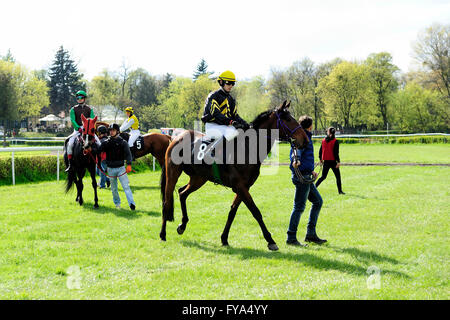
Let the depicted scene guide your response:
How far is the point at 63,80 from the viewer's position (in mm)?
60469

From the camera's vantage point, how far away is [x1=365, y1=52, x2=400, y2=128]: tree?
5609cm

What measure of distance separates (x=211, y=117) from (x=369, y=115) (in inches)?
2080

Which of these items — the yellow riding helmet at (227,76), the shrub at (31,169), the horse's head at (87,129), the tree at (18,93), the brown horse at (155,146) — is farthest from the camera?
the tree at (18,93)

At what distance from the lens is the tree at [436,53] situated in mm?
48872

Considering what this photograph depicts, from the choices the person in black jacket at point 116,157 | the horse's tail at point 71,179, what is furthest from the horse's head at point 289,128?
the horse's tail at point 71,179

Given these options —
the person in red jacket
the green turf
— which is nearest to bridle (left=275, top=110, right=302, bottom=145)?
the person in red jacket

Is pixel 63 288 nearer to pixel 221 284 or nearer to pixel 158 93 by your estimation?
pixel 221 284

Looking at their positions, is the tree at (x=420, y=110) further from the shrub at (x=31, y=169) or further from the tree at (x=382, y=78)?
the shrub at (x=31, y=169)

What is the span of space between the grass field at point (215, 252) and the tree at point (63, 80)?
53506 millimetres

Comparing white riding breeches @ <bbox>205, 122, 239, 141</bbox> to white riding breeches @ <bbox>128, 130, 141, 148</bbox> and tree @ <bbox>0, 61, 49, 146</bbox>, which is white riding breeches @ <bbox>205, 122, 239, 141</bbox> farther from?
tree @ <bbox>0, 61, 49, 146</bbox>

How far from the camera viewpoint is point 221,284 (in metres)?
4.69

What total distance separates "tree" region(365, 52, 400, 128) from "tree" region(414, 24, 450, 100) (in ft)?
19.1

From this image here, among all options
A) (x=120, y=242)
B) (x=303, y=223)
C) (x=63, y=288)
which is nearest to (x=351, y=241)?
(x=303, y=223)
